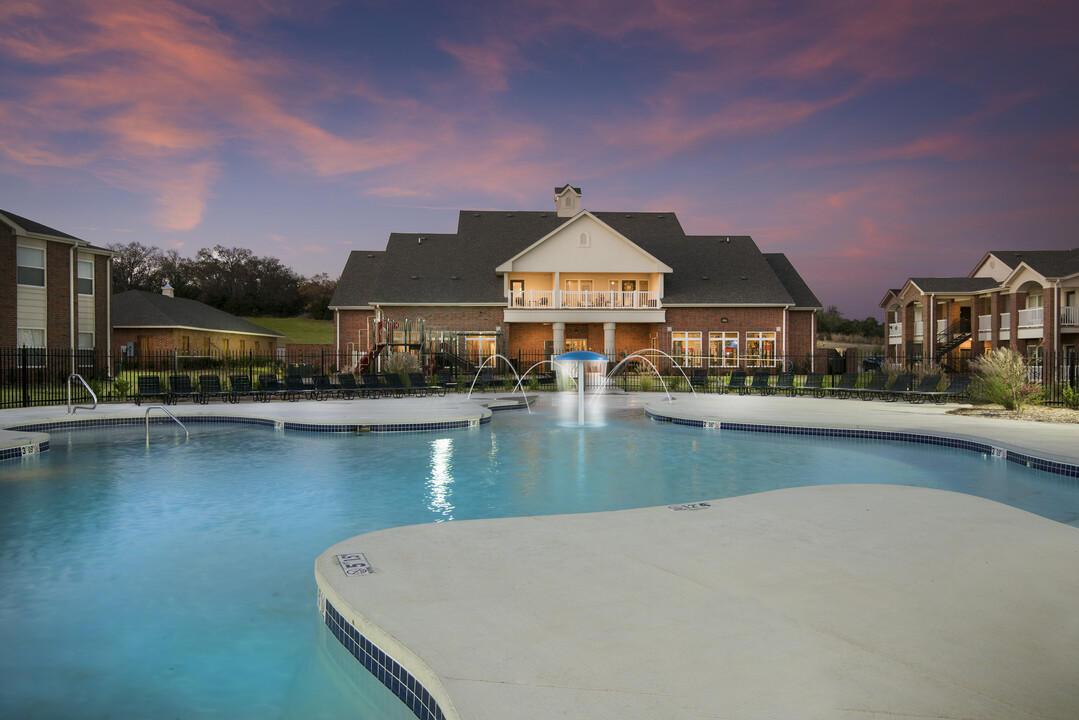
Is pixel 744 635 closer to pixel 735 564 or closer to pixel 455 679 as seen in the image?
pixel 735 564

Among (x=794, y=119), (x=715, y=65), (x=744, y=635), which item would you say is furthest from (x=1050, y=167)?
(x=744, y=635)

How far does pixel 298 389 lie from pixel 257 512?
43.5 ft

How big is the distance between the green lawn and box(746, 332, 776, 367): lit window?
44742 millimetres

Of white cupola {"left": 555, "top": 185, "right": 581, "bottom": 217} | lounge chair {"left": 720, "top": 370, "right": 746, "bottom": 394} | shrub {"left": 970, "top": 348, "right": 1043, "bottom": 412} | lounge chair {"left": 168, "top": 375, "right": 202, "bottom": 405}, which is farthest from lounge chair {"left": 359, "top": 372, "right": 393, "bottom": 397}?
white cupola {"left": 555, "top": 185, "right": 581, "bottom": 217}

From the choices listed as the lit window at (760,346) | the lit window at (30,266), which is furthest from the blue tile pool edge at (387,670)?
the lit window at (760,346)

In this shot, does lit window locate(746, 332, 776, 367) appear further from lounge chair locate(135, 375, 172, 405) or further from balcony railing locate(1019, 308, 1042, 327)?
lounge chair locate(135, 375, 172, 405)

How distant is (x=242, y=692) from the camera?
3666mm

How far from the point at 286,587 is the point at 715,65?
85.7ft

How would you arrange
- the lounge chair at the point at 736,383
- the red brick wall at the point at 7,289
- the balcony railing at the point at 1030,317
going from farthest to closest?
the balcony railing at the point at 1030,317 → the red brick wall at the point at 7,289 → the lounge chair at the point at 736,383

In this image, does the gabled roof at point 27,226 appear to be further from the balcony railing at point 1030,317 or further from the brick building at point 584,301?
the balcony railing at point 1030,317

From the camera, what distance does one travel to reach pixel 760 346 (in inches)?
1393

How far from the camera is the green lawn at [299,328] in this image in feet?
214

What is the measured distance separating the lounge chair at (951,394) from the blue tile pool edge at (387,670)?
1940 cm

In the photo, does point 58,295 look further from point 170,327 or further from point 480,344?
point 480,344
